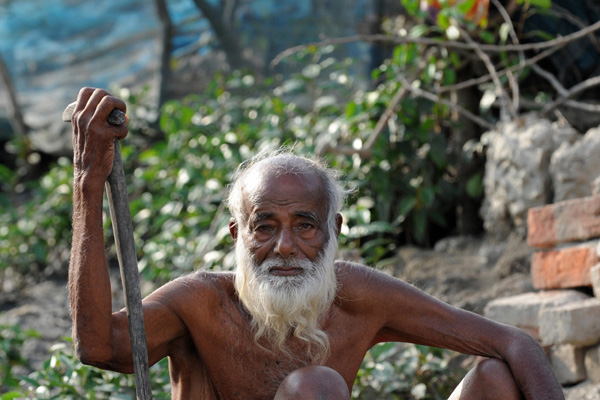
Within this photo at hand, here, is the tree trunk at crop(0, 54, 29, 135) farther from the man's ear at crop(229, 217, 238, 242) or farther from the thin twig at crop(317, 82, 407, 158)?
the man's ear at crop(229, 217, 238, 242)

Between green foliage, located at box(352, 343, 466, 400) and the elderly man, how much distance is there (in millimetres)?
970

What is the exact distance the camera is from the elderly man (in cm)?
269

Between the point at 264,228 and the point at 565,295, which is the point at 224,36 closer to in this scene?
the point at 565,295

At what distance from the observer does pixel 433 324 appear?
9.52ft

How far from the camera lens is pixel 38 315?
5.99m

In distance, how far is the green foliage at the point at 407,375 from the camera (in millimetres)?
3852

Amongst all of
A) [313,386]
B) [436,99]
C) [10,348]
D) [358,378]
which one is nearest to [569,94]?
[436,99]

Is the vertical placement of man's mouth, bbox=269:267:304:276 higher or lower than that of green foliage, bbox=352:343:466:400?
higher

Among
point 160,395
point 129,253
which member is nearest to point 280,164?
point 129,253

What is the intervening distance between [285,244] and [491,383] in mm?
834

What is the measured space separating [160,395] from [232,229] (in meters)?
0.98

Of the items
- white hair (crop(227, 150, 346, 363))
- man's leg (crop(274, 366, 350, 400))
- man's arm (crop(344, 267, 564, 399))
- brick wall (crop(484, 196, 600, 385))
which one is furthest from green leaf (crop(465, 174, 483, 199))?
man's leg (crop(274, 366, 350, 400))

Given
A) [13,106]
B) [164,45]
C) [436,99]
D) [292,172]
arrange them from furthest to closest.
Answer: [13,106] → [164,45] → [436,99] → [292,172]

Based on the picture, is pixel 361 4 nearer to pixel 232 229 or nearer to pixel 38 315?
pixel 38 315
